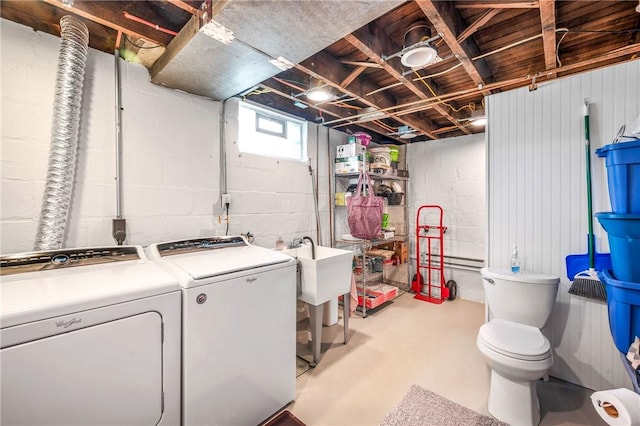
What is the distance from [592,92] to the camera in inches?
76.3

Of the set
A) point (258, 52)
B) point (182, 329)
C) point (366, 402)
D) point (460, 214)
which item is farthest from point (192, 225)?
point (460, 214)

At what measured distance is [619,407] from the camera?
1.14 metres

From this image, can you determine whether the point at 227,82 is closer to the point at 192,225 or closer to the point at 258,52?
the point at 258,52

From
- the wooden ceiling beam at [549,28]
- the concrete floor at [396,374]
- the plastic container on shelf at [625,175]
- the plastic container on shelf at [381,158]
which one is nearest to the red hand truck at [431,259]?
the concrete floor at [396,374]

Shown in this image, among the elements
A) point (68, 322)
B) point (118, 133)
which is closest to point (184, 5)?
point (118, 133)

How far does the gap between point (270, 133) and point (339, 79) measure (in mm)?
1009

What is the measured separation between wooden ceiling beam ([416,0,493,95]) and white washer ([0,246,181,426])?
1.93 meters

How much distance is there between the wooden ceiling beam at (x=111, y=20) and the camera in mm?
1438

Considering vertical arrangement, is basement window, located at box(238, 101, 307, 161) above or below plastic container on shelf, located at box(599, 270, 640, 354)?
above

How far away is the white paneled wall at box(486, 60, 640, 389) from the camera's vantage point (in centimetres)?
189

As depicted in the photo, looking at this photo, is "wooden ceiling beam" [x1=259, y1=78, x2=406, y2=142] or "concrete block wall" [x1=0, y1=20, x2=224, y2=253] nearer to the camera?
"concrete block wall" [x1=0, y1=20, x2=224, y2=253]

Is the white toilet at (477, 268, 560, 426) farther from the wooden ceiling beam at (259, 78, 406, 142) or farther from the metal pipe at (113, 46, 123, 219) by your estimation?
the metal pipe at (113, 46, 123, 219)

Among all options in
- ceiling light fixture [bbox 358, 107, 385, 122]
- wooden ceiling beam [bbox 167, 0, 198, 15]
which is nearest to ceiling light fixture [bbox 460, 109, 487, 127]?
ceiling light fixture [bbox 358, 107, 385, 122]

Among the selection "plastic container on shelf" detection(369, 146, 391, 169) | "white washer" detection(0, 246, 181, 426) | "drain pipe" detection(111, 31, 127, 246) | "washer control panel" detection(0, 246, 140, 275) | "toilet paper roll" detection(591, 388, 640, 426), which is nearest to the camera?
"white washer" detection(0, 246, 181, 426)
